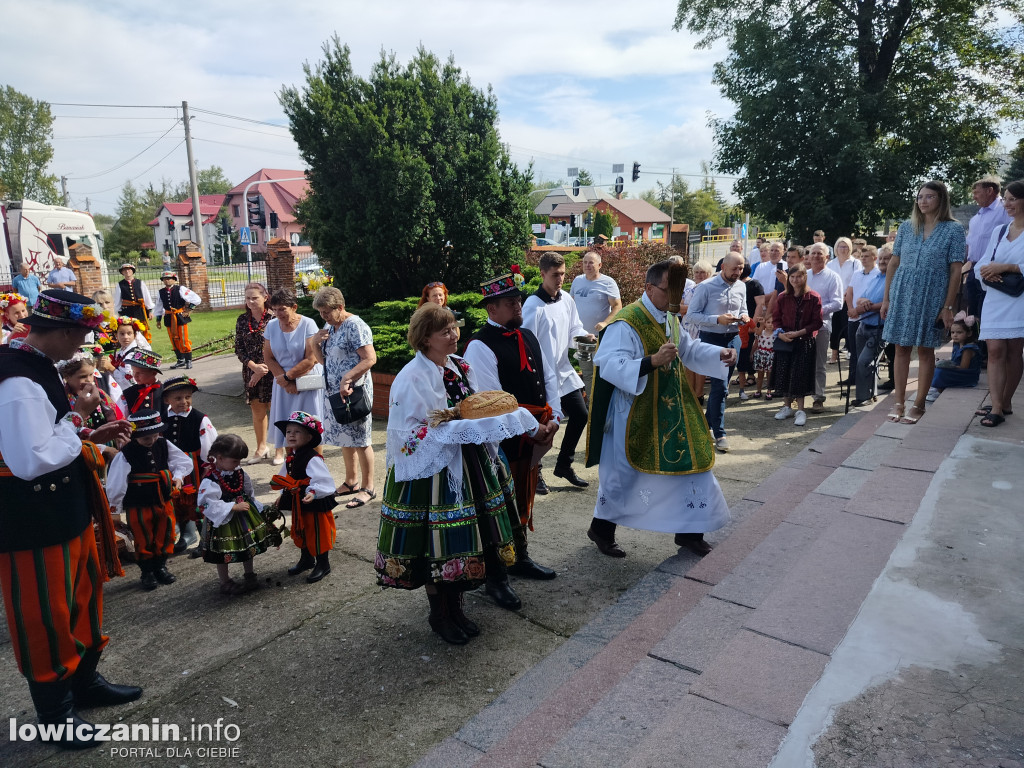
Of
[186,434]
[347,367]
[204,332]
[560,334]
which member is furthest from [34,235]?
[560,334]

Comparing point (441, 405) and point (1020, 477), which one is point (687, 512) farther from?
point (1020, 477)

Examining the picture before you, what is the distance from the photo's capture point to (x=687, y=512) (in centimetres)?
Result: 446

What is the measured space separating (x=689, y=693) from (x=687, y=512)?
1821mm

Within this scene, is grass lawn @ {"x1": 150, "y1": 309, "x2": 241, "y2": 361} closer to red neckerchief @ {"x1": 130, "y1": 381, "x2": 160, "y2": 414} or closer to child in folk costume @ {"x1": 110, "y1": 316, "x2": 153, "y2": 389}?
child in folk costume @ {"x1": 110, "y1": 316, "x2": 153, "y2": 389}

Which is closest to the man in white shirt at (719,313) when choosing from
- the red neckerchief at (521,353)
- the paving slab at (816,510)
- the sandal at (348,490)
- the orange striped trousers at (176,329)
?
the paving slab at (816,510)

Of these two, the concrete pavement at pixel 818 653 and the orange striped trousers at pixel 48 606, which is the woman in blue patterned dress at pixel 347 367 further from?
the concrete pavement at pixel 818 653

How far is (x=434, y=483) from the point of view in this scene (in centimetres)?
362

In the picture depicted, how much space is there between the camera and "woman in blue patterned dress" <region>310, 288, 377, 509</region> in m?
5.94

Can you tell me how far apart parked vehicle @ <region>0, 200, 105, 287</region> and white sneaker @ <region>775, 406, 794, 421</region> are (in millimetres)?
26765

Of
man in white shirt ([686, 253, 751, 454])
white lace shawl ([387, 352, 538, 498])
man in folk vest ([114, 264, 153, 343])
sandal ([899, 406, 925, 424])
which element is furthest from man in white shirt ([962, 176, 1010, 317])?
man in folk vest ([114, 264, 153, 343])

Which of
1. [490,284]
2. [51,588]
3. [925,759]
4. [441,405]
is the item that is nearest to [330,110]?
[490,284]

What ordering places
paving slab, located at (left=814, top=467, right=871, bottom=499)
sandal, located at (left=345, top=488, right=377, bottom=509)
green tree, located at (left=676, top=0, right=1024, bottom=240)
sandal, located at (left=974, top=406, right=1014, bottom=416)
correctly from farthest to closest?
green tree, located at (left=676, top=0, right=1024, bottom=240), sandal, located at (left=345, top=488, right=377, bottom=509), sandal, located at (left=974, top=406, right=1014, bottom=416), paving slab, located at (left=814, top=467, right=871, bottom=499)

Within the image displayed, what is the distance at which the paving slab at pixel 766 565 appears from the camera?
12.3 ft

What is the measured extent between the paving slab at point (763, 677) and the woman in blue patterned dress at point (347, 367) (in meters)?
3.94
